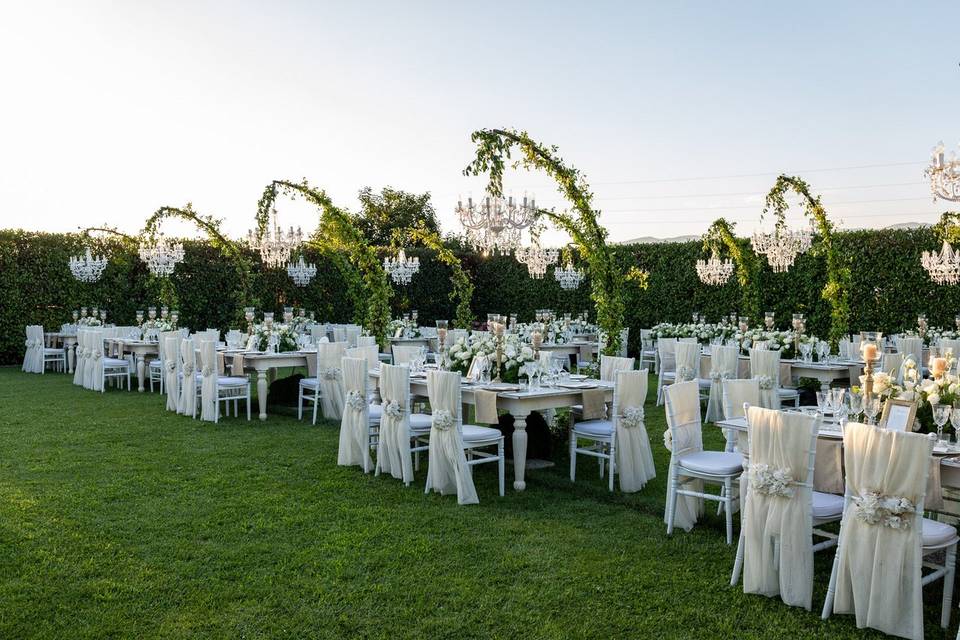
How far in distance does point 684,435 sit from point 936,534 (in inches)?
71.1

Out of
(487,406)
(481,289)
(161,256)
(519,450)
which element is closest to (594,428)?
(519,450)

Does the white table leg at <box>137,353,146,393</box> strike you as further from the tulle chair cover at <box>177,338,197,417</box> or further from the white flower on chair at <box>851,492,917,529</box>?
the white flower on chair at <box>851,492,917,529</box>

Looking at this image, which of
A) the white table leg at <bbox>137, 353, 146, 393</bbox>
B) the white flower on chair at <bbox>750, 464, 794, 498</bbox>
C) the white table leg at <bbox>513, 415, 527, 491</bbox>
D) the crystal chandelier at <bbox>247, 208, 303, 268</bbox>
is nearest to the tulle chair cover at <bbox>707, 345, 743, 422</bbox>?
the white table leg at <bbox>513, 415, 527, 491</bbox>

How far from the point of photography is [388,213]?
33.8m

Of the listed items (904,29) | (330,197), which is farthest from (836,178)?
(330,197)

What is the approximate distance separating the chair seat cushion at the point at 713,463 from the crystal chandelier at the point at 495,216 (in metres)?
5.92

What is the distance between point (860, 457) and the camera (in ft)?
11.9

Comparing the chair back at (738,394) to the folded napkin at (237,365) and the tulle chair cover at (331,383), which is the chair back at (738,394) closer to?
the tulle chair cover at (331,383)

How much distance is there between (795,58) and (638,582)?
1217cm

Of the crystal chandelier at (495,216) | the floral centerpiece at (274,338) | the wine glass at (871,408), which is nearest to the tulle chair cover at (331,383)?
the floral centerpiece at (274,338)

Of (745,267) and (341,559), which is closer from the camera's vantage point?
(341,559)

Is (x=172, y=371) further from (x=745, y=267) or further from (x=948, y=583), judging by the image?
(x=745, y=267)

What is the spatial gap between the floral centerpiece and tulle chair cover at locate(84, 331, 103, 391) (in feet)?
11.7

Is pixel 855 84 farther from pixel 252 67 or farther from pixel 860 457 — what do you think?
pixel 860 457
